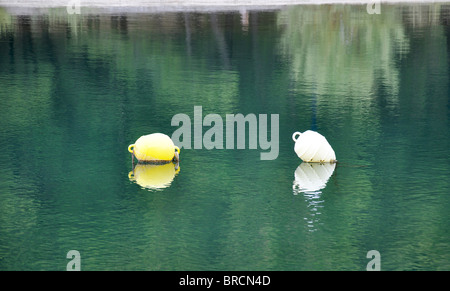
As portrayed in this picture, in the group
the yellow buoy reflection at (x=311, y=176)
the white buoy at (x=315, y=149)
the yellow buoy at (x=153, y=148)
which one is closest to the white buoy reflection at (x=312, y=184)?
the yellow buoy reflection at (x=311, y=176)

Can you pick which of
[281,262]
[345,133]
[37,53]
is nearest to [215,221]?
[281,262]

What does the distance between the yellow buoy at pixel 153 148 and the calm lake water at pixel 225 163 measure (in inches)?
12.8

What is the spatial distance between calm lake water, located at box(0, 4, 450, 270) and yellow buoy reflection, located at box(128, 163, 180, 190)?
7 centimetres

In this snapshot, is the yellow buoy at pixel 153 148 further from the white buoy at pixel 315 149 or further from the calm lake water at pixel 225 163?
the white buoy at pixel 315 149

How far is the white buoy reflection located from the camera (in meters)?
17.1

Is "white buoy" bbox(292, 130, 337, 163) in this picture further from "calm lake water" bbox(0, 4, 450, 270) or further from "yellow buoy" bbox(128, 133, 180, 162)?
"yellow buoy" bbox(128, 133, 180, 162)

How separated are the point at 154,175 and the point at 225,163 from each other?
211 cm

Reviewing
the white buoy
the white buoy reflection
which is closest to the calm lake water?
the white buoy reflection

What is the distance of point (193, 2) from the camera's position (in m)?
67.8

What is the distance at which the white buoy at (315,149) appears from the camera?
2059cm

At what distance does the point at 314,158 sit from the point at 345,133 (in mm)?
3972

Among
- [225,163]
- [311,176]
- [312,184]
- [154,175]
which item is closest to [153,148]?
[154,175]

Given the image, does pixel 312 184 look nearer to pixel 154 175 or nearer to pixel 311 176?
pixel 311 176

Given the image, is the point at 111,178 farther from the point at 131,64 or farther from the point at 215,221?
the point at 131,64
